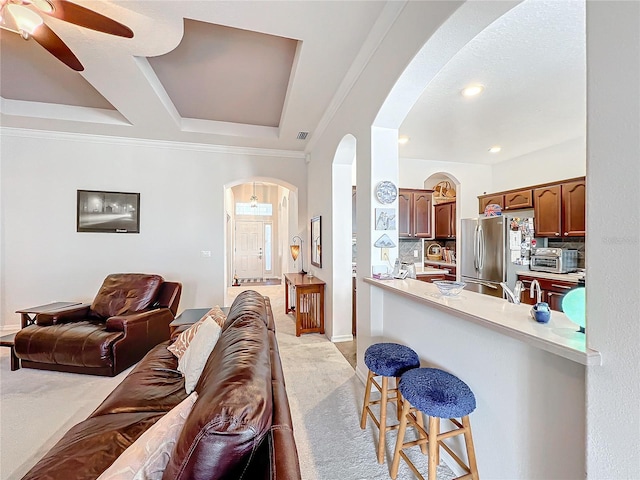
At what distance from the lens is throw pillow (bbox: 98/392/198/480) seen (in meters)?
0.82

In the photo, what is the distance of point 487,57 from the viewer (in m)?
2.40

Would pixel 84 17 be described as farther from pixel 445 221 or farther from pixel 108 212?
pixel 445 221

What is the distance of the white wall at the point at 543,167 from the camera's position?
424cm

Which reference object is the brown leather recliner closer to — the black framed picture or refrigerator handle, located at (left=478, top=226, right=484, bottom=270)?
the black framed picture

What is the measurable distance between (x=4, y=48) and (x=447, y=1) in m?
3.77

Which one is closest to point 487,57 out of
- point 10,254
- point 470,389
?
point 470,389

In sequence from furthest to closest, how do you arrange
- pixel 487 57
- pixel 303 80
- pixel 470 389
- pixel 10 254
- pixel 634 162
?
pixel 10 254, pixel 303 80, pixel 487 57, pixel 470 389, pixel 634 162

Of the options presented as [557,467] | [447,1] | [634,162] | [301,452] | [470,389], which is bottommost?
[301,452]

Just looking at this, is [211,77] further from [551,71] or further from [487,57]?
[551,71]

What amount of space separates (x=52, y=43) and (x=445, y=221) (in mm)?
6005

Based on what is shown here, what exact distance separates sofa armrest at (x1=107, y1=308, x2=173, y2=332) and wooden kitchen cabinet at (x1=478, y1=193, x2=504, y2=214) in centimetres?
531

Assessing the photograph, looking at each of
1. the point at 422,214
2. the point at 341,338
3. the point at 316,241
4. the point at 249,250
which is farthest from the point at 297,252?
the point at 249,250

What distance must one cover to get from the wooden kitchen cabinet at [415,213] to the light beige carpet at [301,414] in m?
2.72

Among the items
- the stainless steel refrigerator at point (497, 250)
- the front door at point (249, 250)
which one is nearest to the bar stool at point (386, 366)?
the stainless steel refrigerator at point (497, 250)
